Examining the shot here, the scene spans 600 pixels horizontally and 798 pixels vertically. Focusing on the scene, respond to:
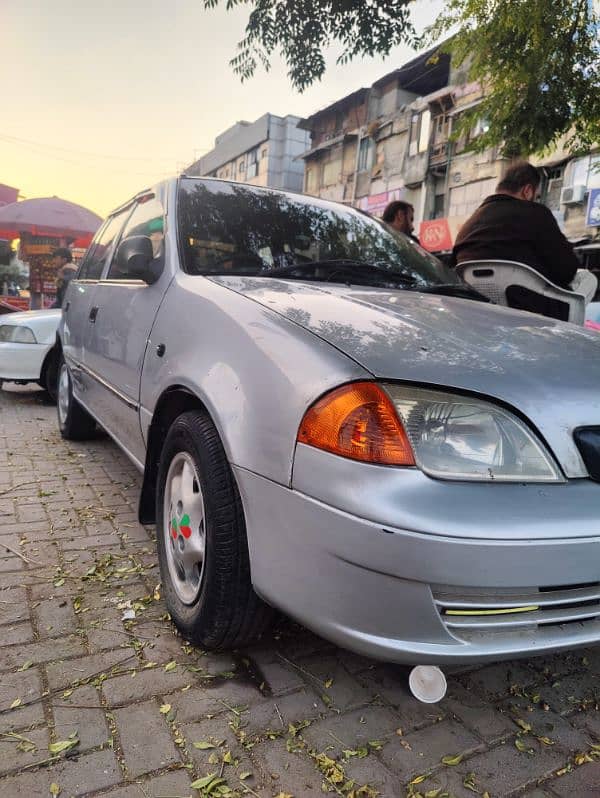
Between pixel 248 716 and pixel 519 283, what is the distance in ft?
8.49

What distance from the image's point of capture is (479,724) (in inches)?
67.0

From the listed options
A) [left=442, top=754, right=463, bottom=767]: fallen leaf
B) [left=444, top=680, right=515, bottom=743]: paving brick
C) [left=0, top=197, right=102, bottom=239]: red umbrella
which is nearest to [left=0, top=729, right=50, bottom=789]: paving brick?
[left=442, top=754, right=463, bottom=767]: fallen leaf

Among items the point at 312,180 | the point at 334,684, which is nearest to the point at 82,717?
the point at 334,684

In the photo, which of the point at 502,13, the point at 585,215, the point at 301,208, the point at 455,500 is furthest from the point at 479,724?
the point at 585,215

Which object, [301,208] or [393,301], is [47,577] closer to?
[393,301]

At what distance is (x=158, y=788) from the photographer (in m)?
1.42

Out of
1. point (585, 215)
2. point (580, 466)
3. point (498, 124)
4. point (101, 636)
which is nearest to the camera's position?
point (580, 466)

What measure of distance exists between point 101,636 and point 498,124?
5.33m

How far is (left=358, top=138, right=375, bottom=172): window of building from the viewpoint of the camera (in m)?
26.2

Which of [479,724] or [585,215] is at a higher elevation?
[585,215]

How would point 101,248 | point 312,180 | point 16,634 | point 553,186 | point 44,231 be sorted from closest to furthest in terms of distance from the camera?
point 16,634
point 101,248
point 44,231
point 553,186
point 312,180

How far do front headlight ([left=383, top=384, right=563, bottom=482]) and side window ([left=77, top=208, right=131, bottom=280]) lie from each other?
9.21ft

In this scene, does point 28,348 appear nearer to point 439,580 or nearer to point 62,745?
point 62,745

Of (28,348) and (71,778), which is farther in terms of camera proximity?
(28,348)
